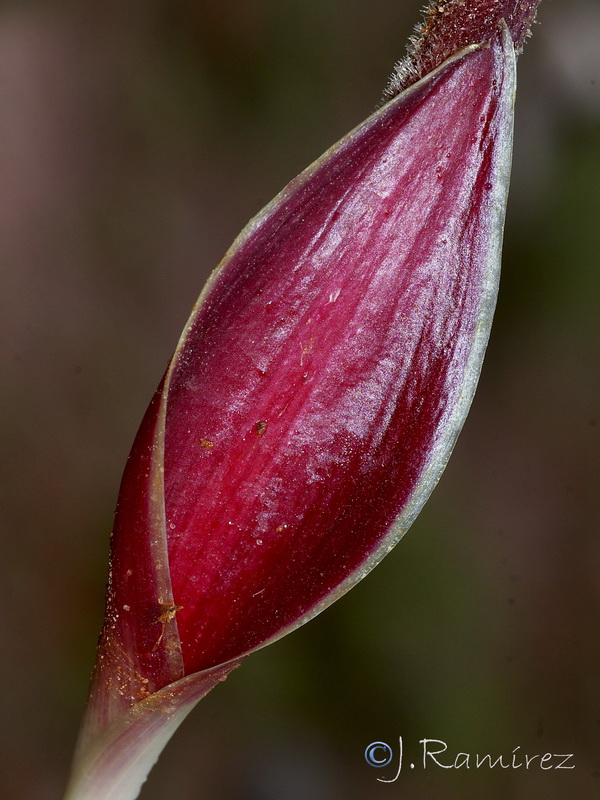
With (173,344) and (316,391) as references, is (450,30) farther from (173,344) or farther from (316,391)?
(173,344)

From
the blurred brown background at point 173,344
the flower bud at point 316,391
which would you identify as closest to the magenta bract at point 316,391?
the flower bud at point 316,391

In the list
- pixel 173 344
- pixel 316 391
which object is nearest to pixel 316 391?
pixel 316 391

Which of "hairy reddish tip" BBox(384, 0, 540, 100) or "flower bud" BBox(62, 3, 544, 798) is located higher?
"hairy reddish tip" BBox(384, 0, 540, 100)

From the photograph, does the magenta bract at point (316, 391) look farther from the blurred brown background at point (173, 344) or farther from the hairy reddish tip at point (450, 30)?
→ the blurred brown background at point (173, 344)

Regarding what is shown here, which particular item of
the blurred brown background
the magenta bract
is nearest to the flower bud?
the magenta bract

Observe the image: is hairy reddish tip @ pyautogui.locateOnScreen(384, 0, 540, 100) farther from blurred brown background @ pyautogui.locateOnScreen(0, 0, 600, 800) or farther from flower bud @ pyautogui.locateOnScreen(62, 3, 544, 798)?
blurred brown background @ pyautogui.locateOnScreen(0, 0, 600, 800)

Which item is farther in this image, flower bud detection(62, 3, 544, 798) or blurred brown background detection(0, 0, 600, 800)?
blurred brown background detection(0, 0, 600, 800)

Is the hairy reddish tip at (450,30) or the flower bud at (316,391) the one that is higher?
the hairy reddish tip at (450,30)
